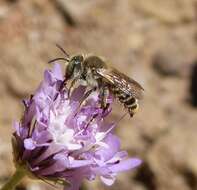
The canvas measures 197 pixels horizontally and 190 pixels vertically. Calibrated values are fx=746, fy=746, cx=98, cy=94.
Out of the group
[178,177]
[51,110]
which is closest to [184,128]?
[178,177]

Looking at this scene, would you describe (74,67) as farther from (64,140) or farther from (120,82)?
(64,140)

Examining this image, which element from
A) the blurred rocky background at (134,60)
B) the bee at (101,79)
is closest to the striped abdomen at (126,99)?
the bee at (101,79)

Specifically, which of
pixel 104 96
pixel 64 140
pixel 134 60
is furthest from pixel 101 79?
pixel 134 60

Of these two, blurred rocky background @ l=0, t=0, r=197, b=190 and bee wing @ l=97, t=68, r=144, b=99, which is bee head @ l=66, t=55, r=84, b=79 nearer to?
bee wing @ l=97, t=68, r=144, b=99

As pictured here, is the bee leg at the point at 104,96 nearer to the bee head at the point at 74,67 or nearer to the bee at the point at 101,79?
the bee at the point at 101,79

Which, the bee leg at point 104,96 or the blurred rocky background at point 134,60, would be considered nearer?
the bee leg at point 104,96
